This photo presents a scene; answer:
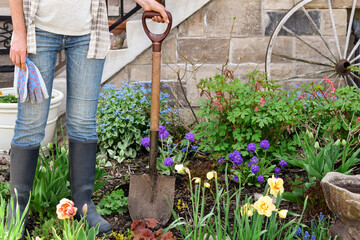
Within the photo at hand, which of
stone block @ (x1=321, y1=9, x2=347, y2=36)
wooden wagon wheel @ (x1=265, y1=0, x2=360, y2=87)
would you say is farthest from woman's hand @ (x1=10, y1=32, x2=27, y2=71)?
stone block @ (x1=321, y1=9, x2=347, y2=36)

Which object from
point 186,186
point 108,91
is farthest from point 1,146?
point 186,186

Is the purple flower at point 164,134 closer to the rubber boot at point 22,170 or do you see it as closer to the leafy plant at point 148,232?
the leafy plant at point 148,232

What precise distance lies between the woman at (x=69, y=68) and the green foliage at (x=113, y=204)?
172mm

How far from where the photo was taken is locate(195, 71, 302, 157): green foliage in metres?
2.91

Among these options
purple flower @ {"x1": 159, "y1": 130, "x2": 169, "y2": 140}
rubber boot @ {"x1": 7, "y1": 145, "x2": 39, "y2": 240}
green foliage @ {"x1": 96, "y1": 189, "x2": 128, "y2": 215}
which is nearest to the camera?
rubber boot @ {"x1": 7, "y1": 145, "x2": 39, "y2": 240}

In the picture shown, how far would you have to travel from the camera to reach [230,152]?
3.05m

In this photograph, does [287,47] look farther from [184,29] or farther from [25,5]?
[25,5]

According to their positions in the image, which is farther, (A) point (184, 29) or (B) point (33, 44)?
(A) point (184, 29)

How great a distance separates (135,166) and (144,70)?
2.94ft

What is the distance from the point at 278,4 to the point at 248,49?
424mm

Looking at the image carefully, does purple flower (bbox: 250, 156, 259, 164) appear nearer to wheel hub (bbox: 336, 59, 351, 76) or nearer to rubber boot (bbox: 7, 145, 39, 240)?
rubber boot (bbox: 7, 145, 39, 240)

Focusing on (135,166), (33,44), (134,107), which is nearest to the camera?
(33,44)

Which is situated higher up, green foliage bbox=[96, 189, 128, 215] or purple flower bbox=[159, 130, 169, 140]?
purple flower bbox=[159, 130, 169, 140]

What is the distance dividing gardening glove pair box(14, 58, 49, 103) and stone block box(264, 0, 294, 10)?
231 centimetres
